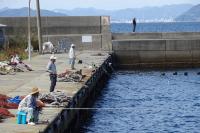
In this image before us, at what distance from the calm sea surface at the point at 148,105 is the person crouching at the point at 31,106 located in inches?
276

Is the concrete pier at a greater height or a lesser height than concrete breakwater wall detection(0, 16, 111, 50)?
lesser

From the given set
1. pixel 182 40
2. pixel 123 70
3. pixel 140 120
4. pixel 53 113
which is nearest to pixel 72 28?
pixel 123 70

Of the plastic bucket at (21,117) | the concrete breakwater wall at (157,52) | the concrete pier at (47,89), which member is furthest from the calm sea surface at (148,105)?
the plastic bucket at (21,117)

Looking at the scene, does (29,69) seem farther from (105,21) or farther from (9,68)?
(105,21)

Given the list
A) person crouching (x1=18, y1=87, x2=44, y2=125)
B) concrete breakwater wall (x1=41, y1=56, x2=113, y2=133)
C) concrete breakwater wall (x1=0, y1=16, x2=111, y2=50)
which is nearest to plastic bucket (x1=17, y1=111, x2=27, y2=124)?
person crouching (x1=18, y1=87, x2=44, y2=125)

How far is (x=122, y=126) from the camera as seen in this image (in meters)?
24.6

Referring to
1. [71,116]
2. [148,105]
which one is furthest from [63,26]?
[71,116]

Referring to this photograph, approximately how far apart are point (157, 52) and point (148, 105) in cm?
2184

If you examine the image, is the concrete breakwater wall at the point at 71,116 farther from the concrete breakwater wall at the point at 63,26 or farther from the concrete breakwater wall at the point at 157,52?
the concrete breakwater wall at the point at 63,26

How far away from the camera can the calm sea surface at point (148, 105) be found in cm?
2442

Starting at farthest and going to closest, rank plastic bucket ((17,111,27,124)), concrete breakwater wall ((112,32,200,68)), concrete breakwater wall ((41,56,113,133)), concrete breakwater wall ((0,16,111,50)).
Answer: concrete breakwater wall ((0,16,111,50)) → concrete breakwater wall ((112,32,200,68)) → concrete breakwater wall ((41,56,113,133)) → plastic bucket ((17,111,27,124))

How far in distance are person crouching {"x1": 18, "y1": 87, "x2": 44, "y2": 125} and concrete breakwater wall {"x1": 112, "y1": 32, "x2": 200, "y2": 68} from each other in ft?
116

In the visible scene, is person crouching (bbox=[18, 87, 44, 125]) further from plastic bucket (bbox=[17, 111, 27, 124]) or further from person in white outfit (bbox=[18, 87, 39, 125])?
plastic bucket (bbox=[17, 111, 27, 124])

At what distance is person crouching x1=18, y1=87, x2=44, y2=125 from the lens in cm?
1650
